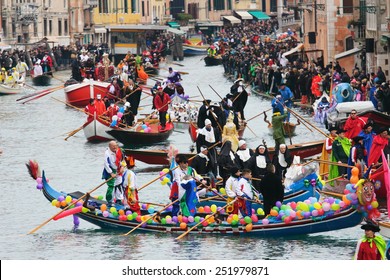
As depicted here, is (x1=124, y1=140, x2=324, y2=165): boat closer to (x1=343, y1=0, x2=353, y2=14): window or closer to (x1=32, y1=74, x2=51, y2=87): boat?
(x1=343, y1=0, x2=353, y2=14): window

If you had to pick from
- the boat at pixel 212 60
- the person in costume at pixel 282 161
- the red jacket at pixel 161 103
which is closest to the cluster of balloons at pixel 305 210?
the person in costume at pixel 282 161

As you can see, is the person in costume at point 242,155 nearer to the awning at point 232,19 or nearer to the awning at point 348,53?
the awning at point 348,53

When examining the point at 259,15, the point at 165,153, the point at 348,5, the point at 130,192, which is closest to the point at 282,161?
the point at 130,192

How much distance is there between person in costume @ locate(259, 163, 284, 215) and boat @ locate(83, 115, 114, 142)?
55.9 ft

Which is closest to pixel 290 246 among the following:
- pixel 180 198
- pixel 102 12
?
pixel 180 198

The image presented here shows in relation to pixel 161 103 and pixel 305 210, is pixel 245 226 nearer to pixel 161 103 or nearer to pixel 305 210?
pixel 305 210

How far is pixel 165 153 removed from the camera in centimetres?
3625

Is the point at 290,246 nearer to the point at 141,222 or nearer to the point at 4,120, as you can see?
the point at 141,222

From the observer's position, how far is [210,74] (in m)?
81.6

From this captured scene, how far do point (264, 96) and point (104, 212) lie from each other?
111 feet

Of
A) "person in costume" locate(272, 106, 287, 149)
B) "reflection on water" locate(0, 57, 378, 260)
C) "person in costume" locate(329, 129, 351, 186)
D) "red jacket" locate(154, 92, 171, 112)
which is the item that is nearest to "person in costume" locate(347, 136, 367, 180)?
"person in costume" locate(329, 129, 351, 186)

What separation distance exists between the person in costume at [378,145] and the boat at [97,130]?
578 inches

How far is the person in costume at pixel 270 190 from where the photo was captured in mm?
A: 26516

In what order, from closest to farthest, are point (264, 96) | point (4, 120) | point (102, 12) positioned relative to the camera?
point (4, 120)
point (264, 96)
point (102, 12)
